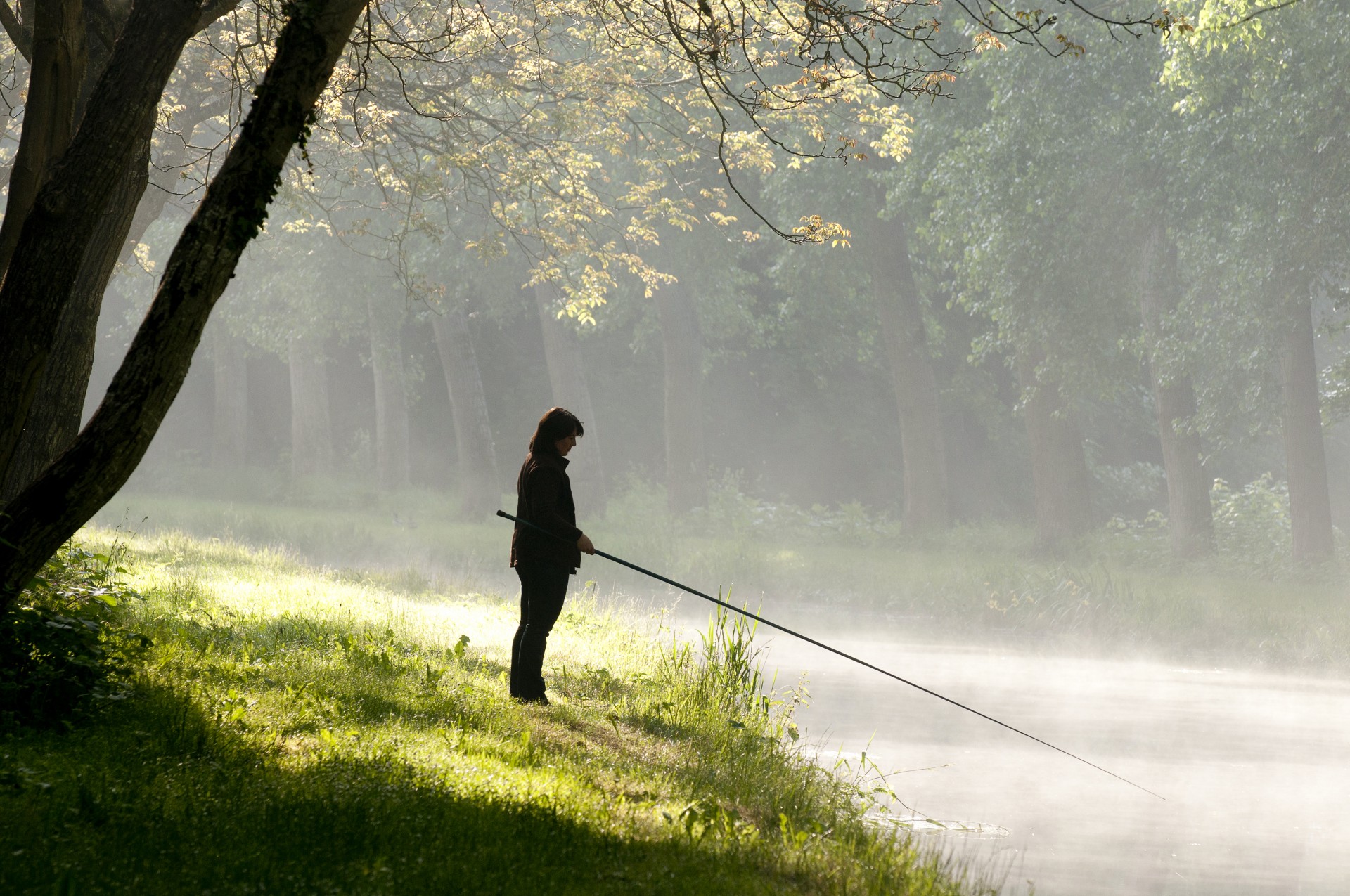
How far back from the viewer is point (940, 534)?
26094 millimetres

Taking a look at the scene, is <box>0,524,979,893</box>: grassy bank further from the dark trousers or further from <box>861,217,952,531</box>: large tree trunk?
<box>861,217,952,531</box>: large tree trunk

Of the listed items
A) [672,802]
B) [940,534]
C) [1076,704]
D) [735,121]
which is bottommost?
[672,802]

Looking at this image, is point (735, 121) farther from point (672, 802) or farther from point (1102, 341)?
point (672, 802)

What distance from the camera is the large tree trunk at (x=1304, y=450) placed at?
2097cm

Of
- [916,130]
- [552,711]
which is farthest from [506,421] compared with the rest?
[552,711]

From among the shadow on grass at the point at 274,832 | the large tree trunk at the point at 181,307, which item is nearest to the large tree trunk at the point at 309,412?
the large tree trunk at the point at 181,307

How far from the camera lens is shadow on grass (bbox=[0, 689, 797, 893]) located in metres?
4.26

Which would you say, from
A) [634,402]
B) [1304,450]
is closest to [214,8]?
[1304,450]

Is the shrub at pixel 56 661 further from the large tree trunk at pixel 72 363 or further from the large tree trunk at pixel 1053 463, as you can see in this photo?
the large tree trunk at pixel 1053 463

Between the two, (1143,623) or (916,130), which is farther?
(916,130)

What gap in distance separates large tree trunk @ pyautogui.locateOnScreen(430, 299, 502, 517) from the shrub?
21.7 m

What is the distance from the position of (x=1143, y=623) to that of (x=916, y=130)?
10.1 m

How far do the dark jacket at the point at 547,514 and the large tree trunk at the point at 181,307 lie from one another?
2.66 meters

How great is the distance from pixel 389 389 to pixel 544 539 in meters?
26.1
